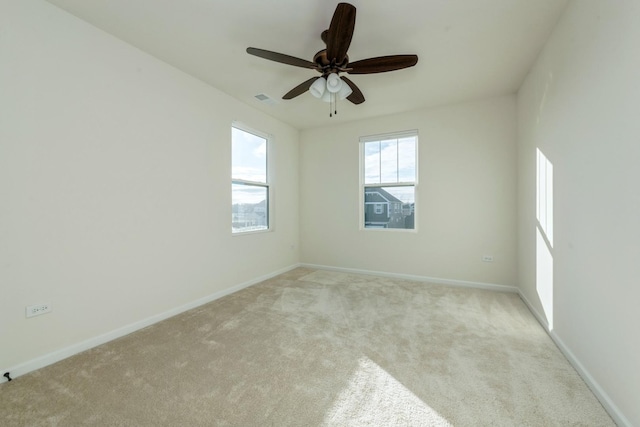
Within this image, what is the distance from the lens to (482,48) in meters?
2.55

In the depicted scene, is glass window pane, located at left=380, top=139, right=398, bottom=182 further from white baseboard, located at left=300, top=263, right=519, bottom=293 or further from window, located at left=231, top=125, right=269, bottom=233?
window, located at left=231, top=125, right=269, bottom=233

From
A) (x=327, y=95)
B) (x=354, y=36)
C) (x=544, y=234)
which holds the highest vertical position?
(x=354, y=36)

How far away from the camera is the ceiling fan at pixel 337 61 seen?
1.79 m

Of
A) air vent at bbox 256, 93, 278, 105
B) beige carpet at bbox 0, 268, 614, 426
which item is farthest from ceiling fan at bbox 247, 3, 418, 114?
beige carpet at bbox 0, 268, 614, 426

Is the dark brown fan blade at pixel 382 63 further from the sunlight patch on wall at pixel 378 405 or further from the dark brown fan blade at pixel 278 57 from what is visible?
the sunlight patch on wall at pixel 378 405

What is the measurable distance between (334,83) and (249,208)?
2.34m

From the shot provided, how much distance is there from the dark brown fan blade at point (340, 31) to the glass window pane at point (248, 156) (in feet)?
6.90

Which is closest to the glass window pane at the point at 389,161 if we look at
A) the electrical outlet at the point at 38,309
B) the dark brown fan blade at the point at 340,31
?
the dark brown fan blade at the point at 340,31

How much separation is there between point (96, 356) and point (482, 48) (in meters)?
4.25

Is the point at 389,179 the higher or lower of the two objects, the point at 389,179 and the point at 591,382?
the higher

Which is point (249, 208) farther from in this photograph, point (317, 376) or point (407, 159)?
point (317, 376)

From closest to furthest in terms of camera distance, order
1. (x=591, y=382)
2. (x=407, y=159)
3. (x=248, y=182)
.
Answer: (x=591, y=382) < (x=248, y=182) < (x=407, y=159)

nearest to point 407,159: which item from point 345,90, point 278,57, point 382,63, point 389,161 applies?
point 389,161

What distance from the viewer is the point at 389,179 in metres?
4.42
